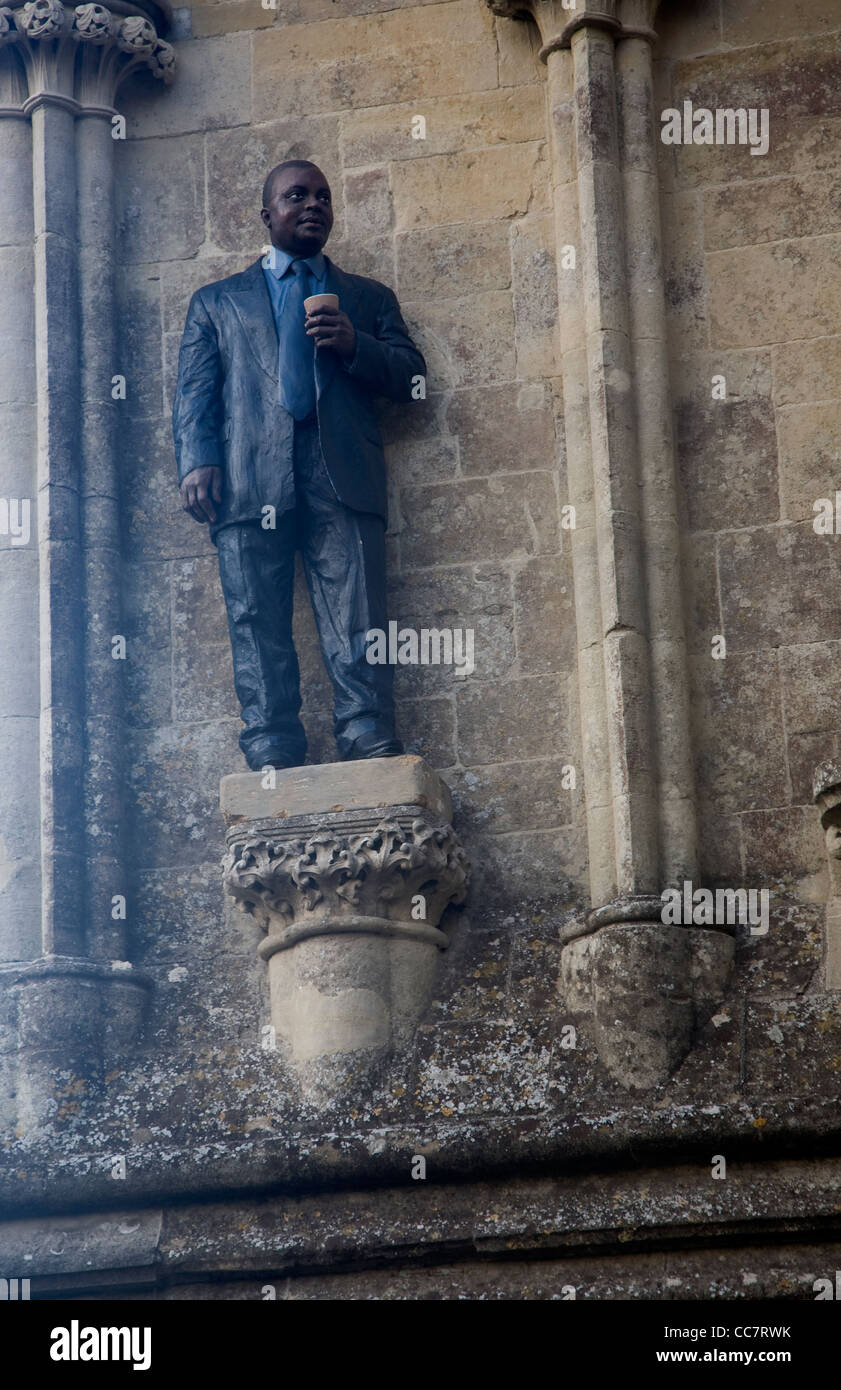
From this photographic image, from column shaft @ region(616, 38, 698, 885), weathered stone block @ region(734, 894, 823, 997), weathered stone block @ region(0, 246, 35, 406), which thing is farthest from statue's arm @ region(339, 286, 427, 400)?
weathered stone block @ region(734, 894, 823, 997)


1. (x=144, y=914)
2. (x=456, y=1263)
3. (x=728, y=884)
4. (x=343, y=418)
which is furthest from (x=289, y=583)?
(x=456, y=1263)

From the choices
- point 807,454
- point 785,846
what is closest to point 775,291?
point 807,454

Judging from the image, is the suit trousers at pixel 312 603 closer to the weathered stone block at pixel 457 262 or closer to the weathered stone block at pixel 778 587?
the weathered stone block at pixel 457 262

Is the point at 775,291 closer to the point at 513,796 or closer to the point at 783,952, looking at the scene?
the point at 513,796

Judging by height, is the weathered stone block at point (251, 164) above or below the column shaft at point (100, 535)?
above

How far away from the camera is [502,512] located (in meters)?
7.88

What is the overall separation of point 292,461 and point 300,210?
0.75 m

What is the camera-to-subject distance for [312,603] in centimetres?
773

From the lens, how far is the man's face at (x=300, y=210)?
25.7ft

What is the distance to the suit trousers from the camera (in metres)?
7.55

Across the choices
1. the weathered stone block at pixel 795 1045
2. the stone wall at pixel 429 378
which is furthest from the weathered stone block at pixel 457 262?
the weathered stone block at pixel 795 1045
